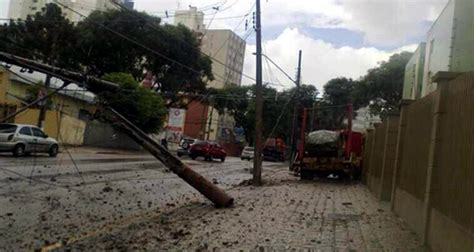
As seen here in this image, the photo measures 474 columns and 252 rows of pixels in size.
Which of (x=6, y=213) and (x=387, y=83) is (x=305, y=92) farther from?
(x=6, y=213)

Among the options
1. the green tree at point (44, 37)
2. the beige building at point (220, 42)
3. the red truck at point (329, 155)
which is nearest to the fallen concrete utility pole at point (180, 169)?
the red truck at point (329, 155)

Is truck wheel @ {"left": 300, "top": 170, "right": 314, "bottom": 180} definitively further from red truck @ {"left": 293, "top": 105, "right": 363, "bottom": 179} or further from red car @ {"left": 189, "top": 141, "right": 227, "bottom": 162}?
red car @ {"left": 189, "top": 141, "right": 227, "bottom": 162}

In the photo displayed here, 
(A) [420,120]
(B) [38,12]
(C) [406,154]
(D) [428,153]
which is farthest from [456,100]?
(B) [38,12]

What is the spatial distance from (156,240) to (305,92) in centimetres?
5290

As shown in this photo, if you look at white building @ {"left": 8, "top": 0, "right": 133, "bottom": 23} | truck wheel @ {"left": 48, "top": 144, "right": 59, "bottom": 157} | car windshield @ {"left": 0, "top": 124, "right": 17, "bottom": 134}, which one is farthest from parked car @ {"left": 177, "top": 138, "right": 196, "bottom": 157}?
car windshield @ {"left": 0, "top": 124, "right": 17, "bottom": 134}

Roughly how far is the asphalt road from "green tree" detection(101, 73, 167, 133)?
921 centimetres

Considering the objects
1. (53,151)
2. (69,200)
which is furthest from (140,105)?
(69,200)

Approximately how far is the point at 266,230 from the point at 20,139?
64.3 feet

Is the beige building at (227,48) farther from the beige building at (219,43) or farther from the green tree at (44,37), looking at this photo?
the green tree at (44,37)

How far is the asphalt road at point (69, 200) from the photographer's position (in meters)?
9.05

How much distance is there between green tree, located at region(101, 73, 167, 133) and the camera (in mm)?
34938

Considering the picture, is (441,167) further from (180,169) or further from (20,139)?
(20,139)

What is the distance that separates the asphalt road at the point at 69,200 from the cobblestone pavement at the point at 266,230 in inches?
27.3

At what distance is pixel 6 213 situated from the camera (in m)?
10.4
